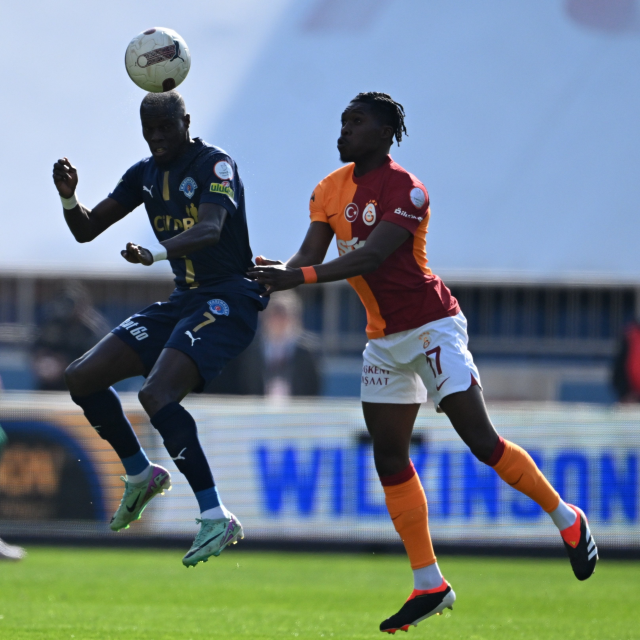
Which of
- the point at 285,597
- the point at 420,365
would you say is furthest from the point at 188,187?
the point at 285,597

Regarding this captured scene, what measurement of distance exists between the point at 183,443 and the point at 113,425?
577 millimetres

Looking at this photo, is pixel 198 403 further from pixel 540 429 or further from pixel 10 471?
pixel 540 429

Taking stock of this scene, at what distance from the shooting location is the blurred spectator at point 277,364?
41.0 ft

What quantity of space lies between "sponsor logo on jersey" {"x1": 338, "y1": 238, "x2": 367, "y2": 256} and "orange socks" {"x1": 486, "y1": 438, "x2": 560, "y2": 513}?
1.29 metres

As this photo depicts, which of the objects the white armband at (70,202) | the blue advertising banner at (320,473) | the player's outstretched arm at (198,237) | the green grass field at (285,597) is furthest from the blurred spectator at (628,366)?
the white armband at (70,202)

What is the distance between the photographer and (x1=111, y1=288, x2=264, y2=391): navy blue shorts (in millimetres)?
6102

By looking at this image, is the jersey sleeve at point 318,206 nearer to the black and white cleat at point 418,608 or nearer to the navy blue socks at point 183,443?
the navy blue socks at point 183,443

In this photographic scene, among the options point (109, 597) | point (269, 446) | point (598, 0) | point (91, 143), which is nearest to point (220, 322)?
point (91, 143)

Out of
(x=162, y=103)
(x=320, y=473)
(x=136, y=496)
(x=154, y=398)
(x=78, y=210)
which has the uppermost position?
(x=162, y=103)

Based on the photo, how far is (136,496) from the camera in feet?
20.9

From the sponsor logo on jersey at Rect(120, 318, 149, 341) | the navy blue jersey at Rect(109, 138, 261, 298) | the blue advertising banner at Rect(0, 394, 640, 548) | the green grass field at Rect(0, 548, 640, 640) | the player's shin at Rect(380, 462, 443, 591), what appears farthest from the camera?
the blue advertising banner at Rect(0, 394, 640, 548)

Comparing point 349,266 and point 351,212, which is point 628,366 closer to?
point 351,212

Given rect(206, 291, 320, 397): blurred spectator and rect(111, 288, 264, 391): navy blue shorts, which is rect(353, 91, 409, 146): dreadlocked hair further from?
rect(206, 291, 320, 397): blurred spectator

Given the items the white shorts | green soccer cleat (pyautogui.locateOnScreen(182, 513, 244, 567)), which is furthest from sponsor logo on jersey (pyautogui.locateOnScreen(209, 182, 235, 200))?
green soccer cleat (pyautogui.locateOnScreen(182, 513, 244, 567))
